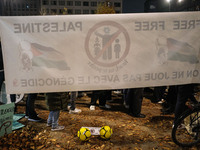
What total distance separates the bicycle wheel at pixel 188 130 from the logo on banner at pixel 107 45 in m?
1.77

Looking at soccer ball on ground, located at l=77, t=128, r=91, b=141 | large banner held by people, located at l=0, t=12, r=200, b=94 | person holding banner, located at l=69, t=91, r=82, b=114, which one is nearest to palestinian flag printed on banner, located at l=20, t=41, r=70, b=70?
large banner held by people, located at l=0, t=12, r=200, b=94

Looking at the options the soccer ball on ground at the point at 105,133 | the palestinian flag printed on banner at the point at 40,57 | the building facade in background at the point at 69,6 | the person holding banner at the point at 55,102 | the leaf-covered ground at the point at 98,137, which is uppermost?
the building facade in background at the point at 69,6

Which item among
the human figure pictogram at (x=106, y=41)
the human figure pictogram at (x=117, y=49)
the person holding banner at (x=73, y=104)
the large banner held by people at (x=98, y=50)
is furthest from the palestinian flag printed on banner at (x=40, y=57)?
the person holding banner at (x=73, y=104)

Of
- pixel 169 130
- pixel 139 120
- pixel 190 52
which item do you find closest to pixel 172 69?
pixel 190 52

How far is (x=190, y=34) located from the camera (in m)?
3.14

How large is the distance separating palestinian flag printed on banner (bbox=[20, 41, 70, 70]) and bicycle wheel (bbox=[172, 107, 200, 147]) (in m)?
2.64

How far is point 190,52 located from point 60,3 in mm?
75124

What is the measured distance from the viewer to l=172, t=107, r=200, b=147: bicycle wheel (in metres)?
3.36

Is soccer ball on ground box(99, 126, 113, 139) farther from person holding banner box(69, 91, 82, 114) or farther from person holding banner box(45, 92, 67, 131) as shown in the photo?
person holding banner box(69, 91, 82, 114)

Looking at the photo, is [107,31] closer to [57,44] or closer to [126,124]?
[57,44]

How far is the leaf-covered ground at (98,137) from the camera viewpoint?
3551mm

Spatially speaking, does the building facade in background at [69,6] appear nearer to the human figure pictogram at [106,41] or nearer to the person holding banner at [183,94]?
the human figure pictogram at [106,41]

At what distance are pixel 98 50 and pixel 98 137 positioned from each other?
2.17m

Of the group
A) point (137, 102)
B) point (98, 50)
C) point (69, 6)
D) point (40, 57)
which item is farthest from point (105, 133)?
point (69, 6)
